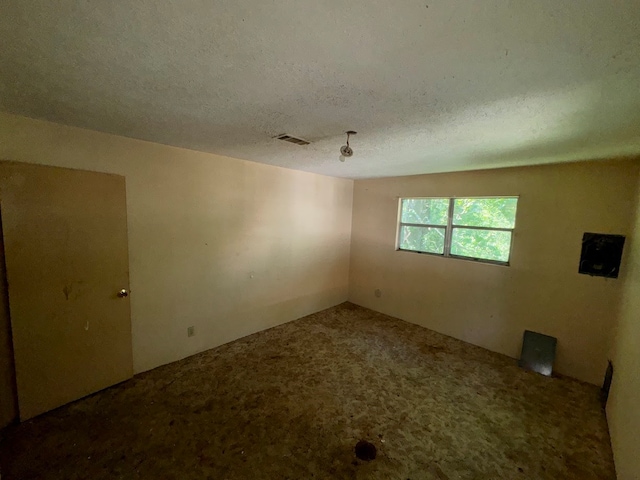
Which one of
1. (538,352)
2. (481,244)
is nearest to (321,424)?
(538,352)

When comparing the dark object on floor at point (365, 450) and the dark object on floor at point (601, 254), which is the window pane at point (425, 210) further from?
the dark object on floor at point (365, 450)

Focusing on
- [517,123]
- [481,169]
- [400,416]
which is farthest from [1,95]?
[481,169]

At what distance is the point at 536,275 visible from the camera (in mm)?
3158

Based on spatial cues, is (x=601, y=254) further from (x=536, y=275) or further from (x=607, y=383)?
(x=607, y=383)

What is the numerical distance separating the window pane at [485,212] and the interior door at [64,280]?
4271 mm

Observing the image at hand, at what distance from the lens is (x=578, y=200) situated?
9.46 ft

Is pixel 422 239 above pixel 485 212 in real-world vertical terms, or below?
below

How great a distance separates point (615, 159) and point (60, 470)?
18.1 ft

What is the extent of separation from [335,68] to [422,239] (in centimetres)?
357

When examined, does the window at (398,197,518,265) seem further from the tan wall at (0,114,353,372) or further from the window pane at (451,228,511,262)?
the tan wall at (0,114,353,372)

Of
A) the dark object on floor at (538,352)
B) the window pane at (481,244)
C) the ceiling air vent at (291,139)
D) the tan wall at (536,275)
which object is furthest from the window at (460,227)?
the ceiling air vent at (291,139)

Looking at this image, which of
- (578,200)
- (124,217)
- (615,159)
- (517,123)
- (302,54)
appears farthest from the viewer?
(578,200)

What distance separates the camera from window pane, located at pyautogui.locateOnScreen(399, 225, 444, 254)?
407 cm

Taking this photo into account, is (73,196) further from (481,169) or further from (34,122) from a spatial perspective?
(481,169)
